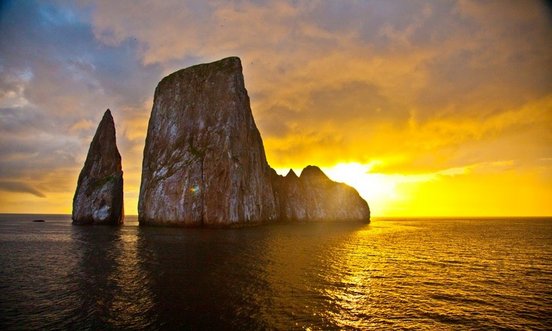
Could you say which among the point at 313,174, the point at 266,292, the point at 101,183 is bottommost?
the point at 266,292

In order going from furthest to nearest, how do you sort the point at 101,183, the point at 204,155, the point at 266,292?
1. the point at 101,183
2. the point at 204,155
3. the point at 266,292

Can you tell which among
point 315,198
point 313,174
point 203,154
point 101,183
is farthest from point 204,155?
point 313,174

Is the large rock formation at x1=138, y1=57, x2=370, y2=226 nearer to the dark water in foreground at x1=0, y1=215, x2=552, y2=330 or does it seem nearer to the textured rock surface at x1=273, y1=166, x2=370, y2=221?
the textured rock surface at x1=273, y1=166, x2=370, y2=221

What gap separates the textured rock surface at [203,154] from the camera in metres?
74.5

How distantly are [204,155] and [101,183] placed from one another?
40643 mm

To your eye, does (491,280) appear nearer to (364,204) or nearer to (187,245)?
(187,245)

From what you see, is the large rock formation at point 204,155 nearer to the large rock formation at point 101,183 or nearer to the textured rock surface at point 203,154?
the textured rock surface at point 203,154

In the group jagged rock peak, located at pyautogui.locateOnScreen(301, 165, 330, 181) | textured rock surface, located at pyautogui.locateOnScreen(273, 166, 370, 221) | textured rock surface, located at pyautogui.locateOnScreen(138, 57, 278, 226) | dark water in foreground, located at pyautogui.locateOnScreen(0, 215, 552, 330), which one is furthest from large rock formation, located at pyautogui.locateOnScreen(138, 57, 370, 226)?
dark water in foreground, located at pyautogui.locateOnScreen(0, 215, 552, 330)

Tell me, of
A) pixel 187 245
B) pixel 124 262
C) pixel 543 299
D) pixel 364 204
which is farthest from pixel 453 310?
pixel 364 204

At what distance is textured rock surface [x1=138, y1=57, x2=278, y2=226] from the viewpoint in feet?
244

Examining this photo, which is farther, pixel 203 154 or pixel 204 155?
pixel 203 154

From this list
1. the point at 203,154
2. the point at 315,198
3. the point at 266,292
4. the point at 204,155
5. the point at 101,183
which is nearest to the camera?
the point at 266,292

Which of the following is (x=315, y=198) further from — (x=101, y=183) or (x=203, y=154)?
(x=101, y=183)

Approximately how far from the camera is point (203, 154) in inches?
3039
